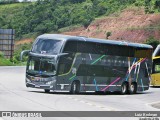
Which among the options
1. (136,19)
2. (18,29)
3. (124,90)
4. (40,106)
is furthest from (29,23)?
(40,106)

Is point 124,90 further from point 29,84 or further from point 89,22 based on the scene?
point 89,22

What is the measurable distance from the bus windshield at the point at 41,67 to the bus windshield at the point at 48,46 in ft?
1.52

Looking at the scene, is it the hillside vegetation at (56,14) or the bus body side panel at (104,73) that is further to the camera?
the hillside vegetation at (56,14)

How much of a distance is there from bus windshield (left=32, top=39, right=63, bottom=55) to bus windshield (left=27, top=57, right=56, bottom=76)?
46 cm

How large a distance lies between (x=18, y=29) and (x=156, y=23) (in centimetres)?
6083

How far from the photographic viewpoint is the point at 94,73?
32312 millimetres

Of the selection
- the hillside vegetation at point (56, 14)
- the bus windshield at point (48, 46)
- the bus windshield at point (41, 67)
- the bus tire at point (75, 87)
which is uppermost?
the bus windshield at point (48, 46)

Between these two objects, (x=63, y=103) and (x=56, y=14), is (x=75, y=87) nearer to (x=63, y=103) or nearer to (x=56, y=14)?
(x=63, y=103)

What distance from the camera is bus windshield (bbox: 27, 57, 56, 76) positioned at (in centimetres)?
2983

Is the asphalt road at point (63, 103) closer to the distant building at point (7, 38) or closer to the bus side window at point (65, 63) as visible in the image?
the bus side window at point (65, 63)

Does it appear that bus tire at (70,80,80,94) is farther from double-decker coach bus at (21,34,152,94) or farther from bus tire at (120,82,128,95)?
bus tire at (120,82,128,95)

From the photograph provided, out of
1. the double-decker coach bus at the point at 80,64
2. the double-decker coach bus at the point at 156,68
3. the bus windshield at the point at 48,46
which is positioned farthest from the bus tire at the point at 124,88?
the double-decker coach bus at the point at 156,68

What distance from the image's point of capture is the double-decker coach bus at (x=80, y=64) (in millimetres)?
29859

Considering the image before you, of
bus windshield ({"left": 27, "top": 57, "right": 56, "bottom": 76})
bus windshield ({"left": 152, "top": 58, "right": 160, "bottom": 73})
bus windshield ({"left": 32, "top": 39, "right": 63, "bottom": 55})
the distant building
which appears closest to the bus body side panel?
bus windshield ({"left": 27, "top": 57, "right": 56, "bottom": 76})
